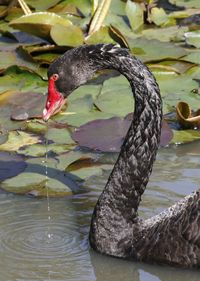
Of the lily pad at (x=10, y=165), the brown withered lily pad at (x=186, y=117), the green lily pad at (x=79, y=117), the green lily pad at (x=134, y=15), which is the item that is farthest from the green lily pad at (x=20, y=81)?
the green lily pad at (x=134, y=15)

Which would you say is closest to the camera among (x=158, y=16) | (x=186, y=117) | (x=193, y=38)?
(x=186, y=117)

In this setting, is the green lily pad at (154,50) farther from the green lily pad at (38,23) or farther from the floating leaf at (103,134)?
the floating leaf at (103,134)

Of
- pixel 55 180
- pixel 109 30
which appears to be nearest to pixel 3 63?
pixel 109 30

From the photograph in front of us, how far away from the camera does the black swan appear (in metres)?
4.96

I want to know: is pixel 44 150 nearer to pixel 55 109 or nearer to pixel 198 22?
pixel 55 109

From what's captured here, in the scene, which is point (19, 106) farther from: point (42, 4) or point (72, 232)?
point (42, 4)

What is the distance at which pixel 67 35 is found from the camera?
7539mm

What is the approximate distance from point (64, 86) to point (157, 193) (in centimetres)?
101

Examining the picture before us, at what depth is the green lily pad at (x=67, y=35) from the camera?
7484 millimetres

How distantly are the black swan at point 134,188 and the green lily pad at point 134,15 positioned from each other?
3.12 m

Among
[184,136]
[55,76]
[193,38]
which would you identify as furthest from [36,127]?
[193,38]

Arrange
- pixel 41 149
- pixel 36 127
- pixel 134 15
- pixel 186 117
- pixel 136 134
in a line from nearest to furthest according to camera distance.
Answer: pixel 136 134 → pixel 41 149 → pixel 186 117 → pixel 36 127 → pixel 134 15

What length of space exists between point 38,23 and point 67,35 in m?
0.24

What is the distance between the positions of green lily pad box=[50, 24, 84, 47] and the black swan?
223 centimetres
